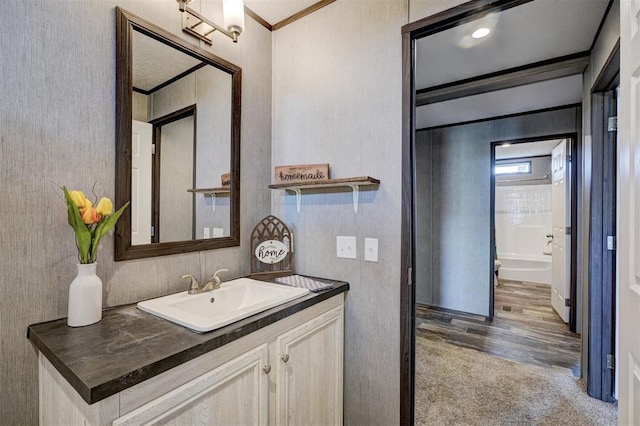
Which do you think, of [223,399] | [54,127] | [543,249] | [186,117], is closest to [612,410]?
[223,399]

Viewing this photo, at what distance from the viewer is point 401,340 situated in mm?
1479

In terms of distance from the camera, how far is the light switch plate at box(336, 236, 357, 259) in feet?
5.35

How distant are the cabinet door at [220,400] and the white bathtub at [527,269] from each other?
5880 millimetres

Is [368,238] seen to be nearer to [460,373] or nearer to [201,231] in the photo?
[201,231]

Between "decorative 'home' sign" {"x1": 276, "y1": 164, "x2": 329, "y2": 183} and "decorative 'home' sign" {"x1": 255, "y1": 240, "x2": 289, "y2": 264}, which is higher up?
"decorative 'home' sign" {"x1": 276, "y1": 164, "x2": 329, "y2": 183}

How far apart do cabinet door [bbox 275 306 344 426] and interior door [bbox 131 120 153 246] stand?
2.52 ft

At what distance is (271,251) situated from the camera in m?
1.76

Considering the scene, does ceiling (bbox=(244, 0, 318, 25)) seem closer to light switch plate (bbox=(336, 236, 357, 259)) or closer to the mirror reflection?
the mirror reflection

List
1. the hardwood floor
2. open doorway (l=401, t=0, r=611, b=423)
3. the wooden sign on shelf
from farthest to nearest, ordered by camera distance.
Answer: the hardwood floor, the wooden sign on shelf, open doorway (l=401, t=0, r=611, b=423)

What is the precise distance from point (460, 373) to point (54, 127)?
295 cm

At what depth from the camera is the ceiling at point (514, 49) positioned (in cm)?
186

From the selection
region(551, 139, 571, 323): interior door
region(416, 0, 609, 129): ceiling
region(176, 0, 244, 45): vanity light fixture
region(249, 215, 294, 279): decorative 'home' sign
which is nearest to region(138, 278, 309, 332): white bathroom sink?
region(249, 215, 294, 279): decorative 'home' sign

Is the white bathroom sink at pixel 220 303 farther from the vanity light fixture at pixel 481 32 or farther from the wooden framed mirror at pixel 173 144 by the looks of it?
the vanity light fixture at pixel 481 32

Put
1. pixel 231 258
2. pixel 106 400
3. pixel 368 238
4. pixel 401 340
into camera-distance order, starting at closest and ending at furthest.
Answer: pixel 106 400 → pixel 401 340 → pixel 368 238 → pixel 231 258
